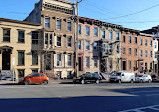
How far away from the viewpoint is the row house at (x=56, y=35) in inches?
1196

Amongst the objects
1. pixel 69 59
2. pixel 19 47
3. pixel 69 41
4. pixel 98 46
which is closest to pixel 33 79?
pixel 19 47

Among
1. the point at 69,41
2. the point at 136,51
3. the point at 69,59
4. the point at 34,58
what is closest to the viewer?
the point at 34,58

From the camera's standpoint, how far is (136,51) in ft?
151

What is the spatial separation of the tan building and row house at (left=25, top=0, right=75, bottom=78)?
4.64 feet

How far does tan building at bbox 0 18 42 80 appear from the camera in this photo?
89.0 feet

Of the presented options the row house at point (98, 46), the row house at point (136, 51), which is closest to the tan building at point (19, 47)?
the row house at point (98, 46)

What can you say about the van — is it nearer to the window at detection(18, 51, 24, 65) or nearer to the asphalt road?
the window at detection(18, 51, 24, 65)

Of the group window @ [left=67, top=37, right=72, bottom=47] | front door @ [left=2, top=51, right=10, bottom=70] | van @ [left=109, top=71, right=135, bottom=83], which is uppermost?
window @ [left=67, top=37, right=72, bottom=47]

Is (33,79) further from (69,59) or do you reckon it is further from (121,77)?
(121,77)

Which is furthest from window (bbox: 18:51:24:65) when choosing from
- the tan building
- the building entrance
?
the building entrance

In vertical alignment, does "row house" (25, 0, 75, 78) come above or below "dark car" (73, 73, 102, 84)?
above

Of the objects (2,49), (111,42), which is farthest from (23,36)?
(111,42)

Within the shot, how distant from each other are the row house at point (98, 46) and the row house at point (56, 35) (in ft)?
7.87

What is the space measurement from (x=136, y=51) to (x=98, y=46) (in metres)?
13.9
